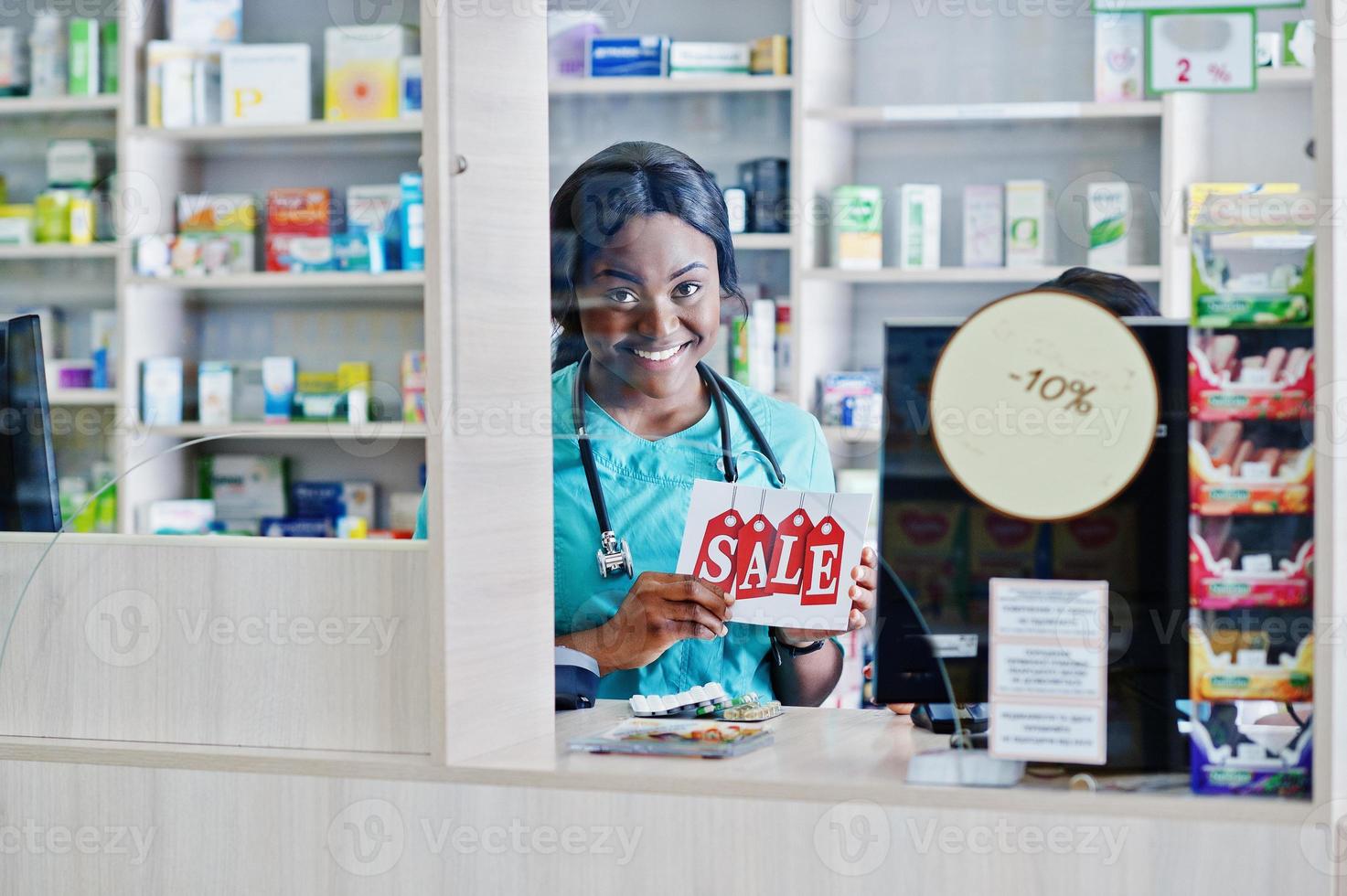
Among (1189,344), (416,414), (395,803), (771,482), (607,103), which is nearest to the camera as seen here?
(1189,344)

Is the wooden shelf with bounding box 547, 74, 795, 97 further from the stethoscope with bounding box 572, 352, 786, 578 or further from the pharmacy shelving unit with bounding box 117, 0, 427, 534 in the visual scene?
the stethoscope with bounding box 572, 352, 786, 578

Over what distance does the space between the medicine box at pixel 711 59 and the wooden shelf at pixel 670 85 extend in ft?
0.11

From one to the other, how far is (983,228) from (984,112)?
0.27m

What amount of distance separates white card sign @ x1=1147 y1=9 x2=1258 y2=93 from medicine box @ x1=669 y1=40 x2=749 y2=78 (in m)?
2.46

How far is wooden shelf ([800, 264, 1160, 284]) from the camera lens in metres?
3.09

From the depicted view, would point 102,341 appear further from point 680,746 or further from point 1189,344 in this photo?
point 1189,344

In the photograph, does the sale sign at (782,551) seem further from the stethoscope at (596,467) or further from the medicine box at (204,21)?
the medicine box at (204,21)

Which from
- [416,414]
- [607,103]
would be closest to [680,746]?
[607,103]

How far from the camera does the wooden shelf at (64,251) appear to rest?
4.08m

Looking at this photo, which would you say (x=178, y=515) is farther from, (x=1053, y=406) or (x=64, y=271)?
(x=1053, y=406)

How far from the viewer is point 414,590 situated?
1188mm

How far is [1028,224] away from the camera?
3.23m

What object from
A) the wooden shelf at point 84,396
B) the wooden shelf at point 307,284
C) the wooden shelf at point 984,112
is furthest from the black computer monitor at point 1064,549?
the wooden shelf at point 84,396

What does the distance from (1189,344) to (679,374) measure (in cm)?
77
